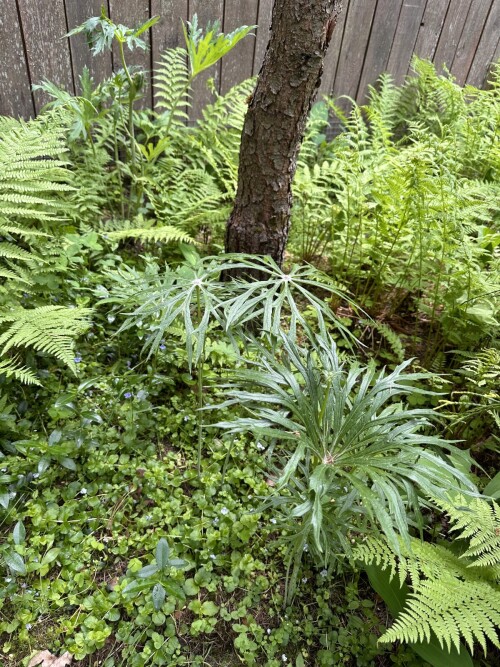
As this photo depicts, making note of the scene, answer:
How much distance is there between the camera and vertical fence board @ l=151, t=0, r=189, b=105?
3.07 metres

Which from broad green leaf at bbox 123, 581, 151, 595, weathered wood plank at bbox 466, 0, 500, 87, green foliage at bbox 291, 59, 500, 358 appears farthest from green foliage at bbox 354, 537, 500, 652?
weathered wood plank at bbox 466, 0, 500, 87

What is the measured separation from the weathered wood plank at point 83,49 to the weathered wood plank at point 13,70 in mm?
303

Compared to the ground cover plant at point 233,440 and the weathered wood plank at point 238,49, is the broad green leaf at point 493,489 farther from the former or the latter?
the weathered wood plank at point 238,49

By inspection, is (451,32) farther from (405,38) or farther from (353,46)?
(353,46)

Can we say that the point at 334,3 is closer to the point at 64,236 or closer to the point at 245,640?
the point at 64,236

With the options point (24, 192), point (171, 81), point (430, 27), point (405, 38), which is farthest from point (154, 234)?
point (430, 27)

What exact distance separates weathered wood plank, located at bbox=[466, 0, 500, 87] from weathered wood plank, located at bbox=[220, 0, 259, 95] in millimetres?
2752

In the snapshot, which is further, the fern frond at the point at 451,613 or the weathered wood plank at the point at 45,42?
the weathered wood plank at the point at 45,42

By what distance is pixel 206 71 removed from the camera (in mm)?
3408

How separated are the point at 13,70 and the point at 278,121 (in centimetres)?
179

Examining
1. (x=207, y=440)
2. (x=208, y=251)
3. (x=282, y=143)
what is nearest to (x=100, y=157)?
(x=208, y=251)

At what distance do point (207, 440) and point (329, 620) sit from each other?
0.83 m

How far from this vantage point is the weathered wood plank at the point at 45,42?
2.65m

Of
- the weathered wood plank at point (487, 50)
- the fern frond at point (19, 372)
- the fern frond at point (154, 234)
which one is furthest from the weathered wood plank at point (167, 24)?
the weathered wood plank at point (487, 50)
